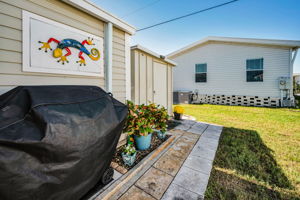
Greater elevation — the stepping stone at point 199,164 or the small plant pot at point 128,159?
the small plant pot at point 128,159

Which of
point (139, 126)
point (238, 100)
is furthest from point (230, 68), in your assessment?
point (139, 126)

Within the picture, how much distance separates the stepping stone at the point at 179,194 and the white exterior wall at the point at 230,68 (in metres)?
9.16

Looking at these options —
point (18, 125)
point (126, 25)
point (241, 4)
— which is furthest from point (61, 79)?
point (241, 4)

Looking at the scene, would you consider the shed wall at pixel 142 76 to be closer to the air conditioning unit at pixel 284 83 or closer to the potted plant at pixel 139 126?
the potted plant at pixel 139 126

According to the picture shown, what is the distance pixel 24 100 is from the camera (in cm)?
98

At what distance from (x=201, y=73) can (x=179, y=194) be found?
9.62 metres

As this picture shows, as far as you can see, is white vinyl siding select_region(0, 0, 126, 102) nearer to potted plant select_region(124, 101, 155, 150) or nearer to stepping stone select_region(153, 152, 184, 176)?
potted plant select_region(124, 101, 155, 150)

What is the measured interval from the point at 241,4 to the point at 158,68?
4.15 meters

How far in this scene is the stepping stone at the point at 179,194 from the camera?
4.72 ft

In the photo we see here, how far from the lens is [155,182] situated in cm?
167

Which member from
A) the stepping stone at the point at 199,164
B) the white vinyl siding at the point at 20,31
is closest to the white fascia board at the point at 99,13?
the white vinyl siding at the point at 20,31

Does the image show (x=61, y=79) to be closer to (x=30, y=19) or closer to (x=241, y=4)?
(x=30, y=19)

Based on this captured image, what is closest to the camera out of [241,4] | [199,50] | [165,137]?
[165,137]

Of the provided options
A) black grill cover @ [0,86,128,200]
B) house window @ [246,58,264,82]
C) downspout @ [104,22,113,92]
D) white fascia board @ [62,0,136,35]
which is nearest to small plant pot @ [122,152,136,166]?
black grill cover @ [0,86,128,200]
